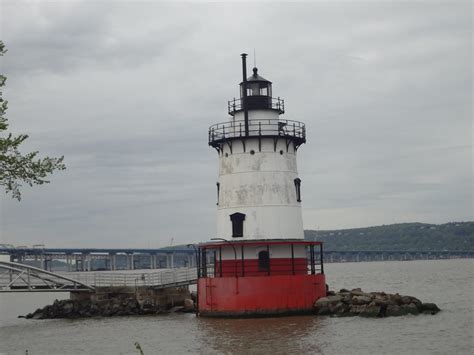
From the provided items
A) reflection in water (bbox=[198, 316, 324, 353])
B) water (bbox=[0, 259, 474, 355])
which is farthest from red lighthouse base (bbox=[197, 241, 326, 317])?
water (bbox=[0, 259, 474, 355])

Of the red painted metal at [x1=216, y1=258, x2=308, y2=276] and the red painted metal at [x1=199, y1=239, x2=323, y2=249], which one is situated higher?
the red painted metal at [x1=199, y1=239, x2=323, y2=249]

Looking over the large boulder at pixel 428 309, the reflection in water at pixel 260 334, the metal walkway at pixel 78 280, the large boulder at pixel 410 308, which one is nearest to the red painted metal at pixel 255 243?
the reflection in water at pixel 260 334

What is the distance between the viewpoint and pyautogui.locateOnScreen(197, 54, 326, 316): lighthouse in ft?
124

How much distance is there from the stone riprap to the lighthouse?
0.80m

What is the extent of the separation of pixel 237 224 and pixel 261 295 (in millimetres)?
4254

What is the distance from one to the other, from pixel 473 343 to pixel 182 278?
21.8 metres

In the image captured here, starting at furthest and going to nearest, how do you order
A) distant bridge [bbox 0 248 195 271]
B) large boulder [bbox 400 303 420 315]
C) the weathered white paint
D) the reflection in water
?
distant bridge [bbox 0 248 195 271]
the weathered white paint
large boulder [bbox 400 303 420 315]
the reflection in water

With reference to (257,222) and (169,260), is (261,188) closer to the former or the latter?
(257,222)

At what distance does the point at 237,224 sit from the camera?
→ 39812mm

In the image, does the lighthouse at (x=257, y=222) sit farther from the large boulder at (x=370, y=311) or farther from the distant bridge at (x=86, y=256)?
the distant bridge at (x=86, y=256)

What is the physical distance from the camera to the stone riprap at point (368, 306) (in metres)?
38.1

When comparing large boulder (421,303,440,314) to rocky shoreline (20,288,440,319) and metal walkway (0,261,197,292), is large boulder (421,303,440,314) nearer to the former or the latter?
rocky shoreline (20,288,440,319)

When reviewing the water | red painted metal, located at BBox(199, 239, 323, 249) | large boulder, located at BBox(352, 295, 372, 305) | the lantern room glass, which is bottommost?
the water

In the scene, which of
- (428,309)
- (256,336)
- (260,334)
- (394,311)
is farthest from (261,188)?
(428,309)
